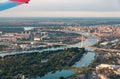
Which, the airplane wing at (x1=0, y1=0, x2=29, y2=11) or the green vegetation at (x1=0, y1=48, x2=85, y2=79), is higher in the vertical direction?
the airplane wing at (x1=0, y1=0, x2=29, y2=11)

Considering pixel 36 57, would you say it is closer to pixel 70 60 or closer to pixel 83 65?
pixel 70 60

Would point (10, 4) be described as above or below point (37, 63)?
above

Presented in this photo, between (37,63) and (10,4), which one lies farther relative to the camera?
(37,63)

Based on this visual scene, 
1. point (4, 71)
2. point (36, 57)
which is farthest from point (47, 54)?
point (4, 71)

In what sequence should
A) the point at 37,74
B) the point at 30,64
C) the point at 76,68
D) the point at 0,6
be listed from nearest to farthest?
the point at 0,6 → the point at 37,74 → the point at 76,68 → the point at 30,64

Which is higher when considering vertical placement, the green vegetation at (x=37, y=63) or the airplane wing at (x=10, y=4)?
the airplane wing at (x=10, y=4)

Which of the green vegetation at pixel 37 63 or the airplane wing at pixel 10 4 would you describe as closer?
the airplane wing at pixel 10 4

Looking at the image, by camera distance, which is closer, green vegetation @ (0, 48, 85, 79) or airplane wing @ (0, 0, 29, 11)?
airplane wing @ (0, 0, 29, 11)

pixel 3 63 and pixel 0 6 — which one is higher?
pixel 0 6
